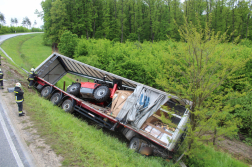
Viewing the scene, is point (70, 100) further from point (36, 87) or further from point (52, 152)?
point (52, 152)

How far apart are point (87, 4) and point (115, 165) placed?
3820 centimetres

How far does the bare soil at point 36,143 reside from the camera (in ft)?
15.3

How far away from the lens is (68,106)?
30.0 ft

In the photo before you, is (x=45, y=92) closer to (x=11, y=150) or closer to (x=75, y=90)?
(x=75, y=90)

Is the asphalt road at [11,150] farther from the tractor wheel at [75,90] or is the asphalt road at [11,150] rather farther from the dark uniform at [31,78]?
the dark uniform at [31,78]

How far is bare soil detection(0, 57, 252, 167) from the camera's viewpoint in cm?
466

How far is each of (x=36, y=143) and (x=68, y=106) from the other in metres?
3.94

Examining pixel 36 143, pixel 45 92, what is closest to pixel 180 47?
pixel 36 143

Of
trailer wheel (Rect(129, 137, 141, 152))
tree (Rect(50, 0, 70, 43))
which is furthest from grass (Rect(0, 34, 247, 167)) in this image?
tree (Rect(50, 0, 70, 43))

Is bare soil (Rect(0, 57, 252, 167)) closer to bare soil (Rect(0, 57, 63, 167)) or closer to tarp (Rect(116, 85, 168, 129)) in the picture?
bare soil (Rect(0, 57, 63, 167))

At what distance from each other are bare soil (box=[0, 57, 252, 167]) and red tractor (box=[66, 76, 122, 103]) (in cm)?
294

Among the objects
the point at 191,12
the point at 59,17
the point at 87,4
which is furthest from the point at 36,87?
the point at 191,12

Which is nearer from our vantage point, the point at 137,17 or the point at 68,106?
the point at 68,106

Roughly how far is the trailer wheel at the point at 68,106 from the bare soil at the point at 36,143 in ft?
6.66
